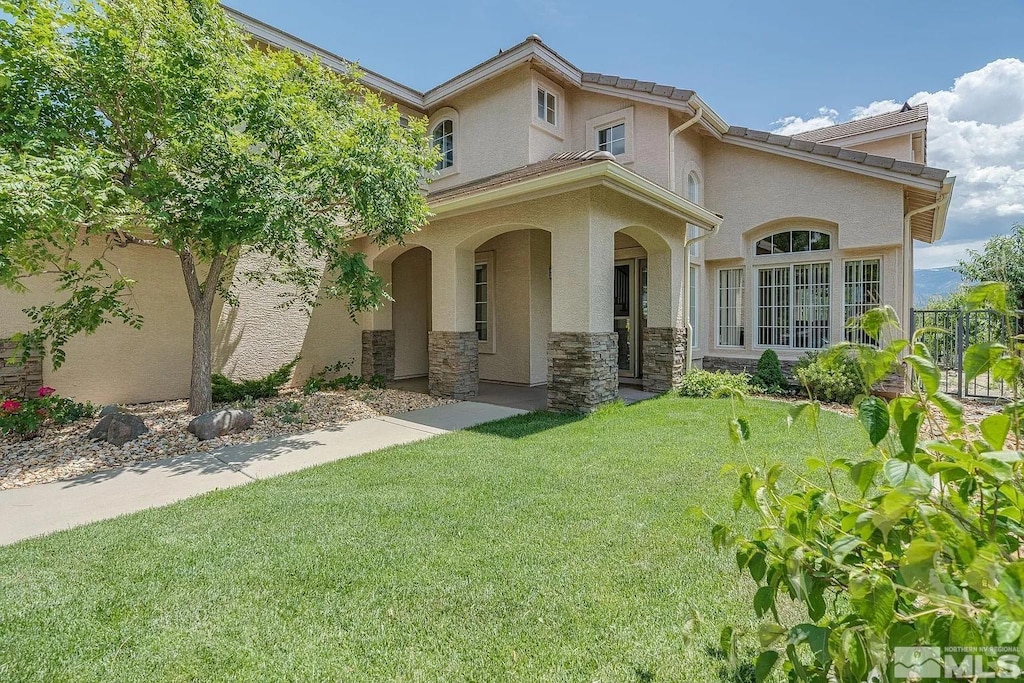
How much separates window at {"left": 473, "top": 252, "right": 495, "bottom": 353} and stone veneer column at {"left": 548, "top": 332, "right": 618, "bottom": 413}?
4.33m

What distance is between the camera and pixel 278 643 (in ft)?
8.54

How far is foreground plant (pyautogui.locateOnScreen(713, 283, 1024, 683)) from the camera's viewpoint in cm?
100

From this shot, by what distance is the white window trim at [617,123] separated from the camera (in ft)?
36.9

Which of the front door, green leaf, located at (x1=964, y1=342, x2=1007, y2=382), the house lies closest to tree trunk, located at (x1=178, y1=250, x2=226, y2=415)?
the house

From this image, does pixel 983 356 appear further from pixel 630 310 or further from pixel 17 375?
pixel 17 375

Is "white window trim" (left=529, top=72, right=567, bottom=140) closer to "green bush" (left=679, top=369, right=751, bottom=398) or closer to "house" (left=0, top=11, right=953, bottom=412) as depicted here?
"house" (left=0, top=11, right=953, bottom=412)

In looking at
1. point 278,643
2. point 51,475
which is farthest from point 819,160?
point 51,475

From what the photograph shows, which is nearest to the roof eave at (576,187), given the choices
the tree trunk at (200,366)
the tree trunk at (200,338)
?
the tree trunk at (200,338)

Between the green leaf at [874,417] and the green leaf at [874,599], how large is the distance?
343 millimetres

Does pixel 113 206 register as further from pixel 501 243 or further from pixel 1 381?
pixel 501 243

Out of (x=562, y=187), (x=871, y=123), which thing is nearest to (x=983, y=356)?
(x=562, y=187)

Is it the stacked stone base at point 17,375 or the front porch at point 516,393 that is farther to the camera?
the front porch at point 516,393

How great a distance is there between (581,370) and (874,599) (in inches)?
276

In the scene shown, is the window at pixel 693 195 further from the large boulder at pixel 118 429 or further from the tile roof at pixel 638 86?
the large boulder at pixel 118 429
